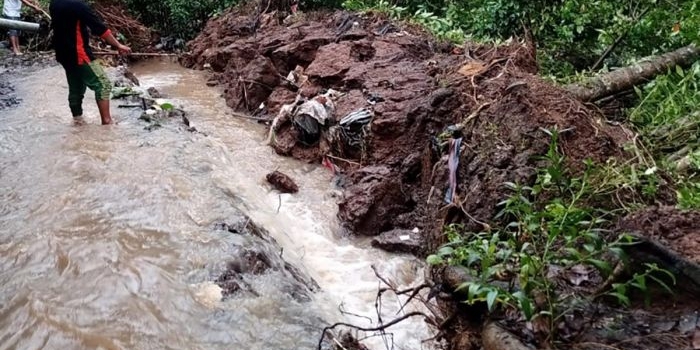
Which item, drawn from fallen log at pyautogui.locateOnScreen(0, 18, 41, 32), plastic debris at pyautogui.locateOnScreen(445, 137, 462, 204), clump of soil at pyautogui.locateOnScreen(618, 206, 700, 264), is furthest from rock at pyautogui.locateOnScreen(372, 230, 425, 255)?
fallen log at pyautogui.locateOnScreen(0, 18, 41, 32)

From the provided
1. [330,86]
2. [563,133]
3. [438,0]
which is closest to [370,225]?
[563,133]

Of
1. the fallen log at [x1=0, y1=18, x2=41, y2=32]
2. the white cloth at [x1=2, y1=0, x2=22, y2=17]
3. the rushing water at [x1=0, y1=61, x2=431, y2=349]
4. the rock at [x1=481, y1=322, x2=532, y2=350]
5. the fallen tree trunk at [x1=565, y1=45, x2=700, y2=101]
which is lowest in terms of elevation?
the rushing water at [x1=0, y1=61, x2=431, y2=349]

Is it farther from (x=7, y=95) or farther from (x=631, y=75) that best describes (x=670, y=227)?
(x=7, y=95)

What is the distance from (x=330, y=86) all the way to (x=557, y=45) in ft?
10.4

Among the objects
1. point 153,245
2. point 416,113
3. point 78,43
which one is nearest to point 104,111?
point 78,43

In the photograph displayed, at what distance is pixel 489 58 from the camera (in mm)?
6055

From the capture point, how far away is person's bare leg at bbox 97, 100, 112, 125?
6016 mm

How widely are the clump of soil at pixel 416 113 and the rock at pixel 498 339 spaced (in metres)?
1.37

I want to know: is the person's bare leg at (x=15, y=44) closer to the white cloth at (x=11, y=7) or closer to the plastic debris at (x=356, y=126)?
the white cloth at (x=11, y=7)

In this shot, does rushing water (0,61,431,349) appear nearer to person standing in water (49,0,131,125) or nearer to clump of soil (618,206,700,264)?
person standing in water (49,0,131,125)

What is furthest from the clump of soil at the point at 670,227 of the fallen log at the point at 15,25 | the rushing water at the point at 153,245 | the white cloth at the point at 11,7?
the white cloth at the point at 11,7

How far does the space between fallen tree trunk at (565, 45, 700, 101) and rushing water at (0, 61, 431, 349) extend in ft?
8.35

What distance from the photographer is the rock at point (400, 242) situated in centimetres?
473

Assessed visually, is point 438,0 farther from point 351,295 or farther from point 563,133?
point 351,295
